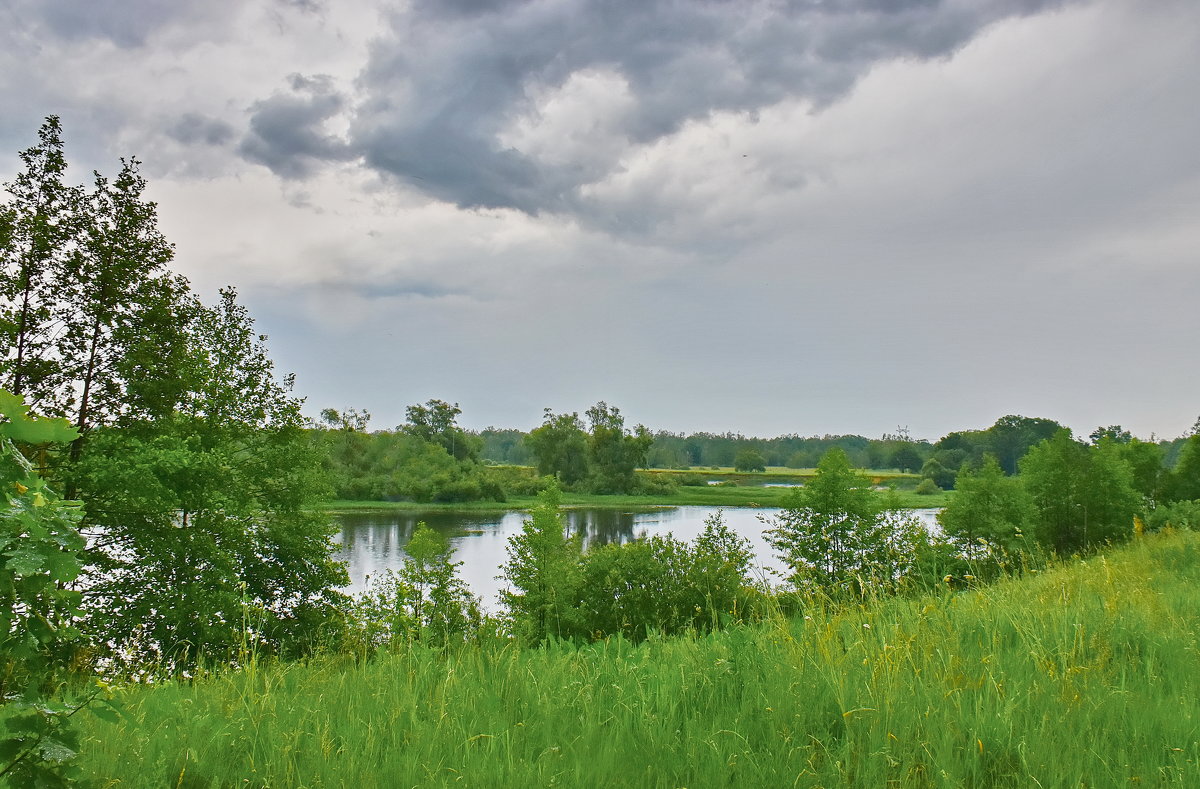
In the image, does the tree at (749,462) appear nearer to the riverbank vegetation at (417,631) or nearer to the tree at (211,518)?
the riverbank vegetation at (417,631)

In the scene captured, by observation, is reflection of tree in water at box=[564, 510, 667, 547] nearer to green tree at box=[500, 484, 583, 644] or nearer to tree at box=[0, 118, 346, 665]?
green tree at box=[500, 484, 583, 644]

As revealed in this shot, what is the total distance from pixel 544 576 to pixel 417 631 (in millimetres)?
13127

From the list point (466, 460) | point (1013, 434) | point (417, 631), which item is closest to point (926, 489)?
point (1013, 434)

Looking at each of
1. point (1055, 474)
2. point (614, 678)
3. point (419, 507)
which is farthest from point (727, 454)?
point (614, 678)

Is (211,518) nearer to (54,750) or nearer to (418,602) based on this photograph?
(418,602)

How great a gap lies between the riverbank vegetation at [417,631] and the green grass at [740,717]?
0.02 meters

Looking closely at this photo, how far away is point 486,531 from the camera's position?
5559cm

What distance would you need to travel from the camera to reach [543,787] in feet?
7.84

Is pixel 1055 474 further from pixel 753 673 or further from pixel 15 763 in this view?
pixel 15 763

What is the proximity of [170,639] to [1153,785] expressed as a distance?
17959mm

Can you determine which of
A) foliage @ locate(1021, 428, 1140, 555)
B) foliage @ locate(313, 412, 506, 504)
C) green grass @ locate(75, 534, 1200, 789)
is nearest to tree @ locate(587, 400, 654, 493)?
foliage @ locate(313, 412, 506, 504)

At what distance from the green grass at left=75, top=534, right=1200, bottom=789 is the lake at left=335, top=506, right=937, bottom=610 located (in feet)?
77.9

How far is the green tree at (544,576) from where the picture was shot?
778 inches

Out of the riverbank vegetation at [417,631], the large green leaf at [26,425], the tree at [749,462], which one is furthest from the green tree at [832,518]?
the tree at [749,462]
